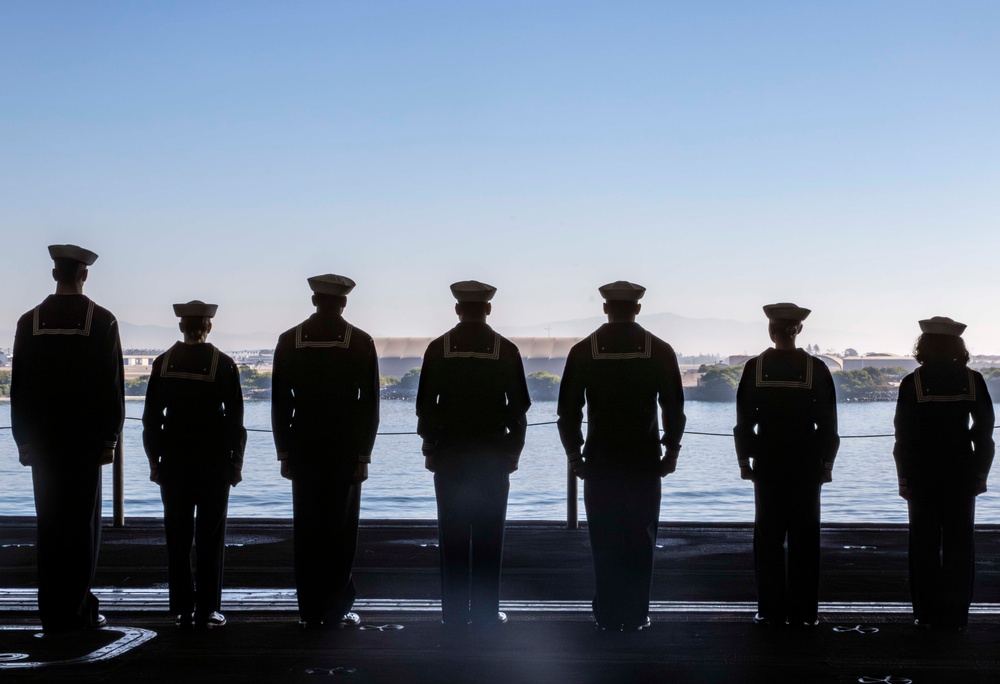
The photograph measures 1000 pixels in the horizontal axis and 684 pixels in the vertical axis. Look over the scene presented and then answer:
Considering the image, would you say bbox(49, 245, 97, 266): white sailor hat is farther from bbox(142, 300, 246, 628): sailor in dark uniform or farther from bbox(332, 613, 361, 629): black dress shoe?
bbox(332, 613, 361, 629): black dress shoe

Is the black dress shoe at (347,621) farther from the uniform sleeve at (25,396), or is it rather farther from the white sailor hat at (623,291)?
the white sailor hat at (623,291)

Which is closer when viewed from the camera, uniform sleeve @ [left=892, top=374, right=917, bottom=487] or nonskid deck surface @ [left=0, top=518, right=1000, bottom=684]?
nonskid deck surface @ [left=0, top=518, right=1000, bottom=684]

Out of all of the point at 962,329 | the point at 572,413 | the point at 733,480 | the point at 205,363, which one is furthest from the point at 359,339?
the point at 733,480

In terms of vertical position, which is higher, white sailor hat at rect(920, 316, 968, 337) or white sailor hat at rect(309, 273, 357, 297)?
white sailor hat at rect(309, 273, 357, 297)

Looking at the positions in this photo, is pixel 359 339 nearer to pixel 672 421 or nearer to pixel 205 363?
pixel 205 363

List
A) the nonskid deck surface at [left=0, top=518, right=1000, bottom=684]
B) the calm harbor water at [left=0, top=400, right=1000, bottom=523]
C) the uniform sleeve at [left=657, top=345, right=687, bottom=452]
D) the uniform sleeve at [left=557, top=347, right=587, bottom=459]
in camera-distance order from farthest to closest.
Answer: the calm harbor water at [left=0, top=400, right=1000, bottom=523]
the uniform sleeve at [left=557, top=347, right=587, bottom=459]
the uniform sleeve at [left=657, top=345, right=687, bottom=452]
the nonskid deck surface at [left=0, top=518, right=1000, bottom=684]

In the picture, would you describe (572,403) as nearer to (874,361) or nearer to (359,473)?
(359,473)

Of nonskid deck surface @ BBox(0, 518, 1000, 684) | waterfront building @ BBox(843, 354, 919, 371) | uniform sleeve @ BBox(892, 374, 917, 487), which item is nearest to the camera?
nonskid deck surface @ BBox(0, 518, 1000, 684)

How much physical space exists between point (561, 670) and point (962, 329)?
2.60m

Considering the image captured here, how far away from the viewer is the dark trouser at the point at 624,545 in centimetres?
502

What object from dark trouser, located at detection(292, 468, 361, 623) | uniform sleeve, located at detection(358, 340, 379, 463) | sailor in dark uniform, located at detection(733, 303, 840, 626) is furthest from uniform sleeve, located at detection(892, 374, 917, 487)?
dark trouser, located at detection(292, 468, 361, 623)

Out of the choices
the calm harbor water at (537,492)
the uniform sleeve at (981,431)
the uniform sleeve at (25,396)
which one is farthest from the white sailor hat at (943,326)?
the calm harbor water at (537,492)

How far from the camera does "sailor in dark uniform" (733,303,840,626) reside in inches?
199

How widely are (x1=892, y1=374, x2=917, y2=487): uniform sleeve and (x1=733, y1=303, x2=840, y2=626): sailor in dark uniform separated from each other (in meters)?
0.38
